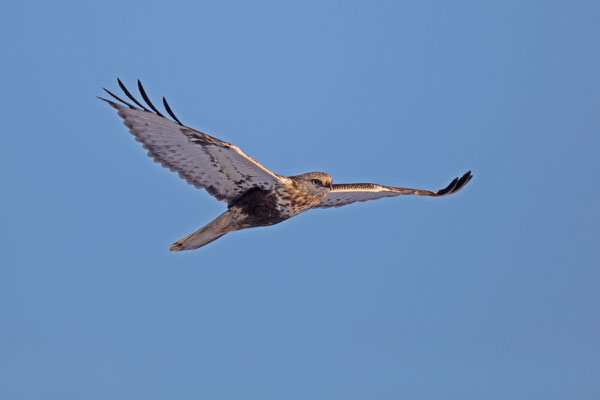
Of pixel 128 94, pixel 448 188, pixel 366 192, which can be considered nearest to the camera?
pixel 128 94

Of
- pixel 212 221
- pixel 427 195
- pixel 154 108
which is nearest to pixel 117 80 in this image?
pixel 154 108

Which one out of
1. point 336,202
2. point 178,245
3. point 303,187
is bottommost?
point 178,245

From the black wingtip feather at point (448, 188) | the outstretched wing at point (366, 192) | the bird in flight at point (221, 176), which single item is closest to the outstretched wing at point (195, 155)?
the bird in flight at point (221, 176)

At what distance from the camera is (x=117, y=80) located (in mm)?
7664

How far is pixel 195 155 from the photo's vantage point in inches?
323

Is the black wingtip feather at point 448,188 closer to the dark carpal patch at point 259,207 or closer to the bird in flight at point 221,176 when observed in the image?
the bird in flight at point 221,176

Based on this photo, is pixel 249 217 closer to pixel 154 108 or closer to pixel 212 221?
pixel 212 221

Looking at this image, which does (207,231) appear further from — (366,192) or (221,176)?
(366,192)

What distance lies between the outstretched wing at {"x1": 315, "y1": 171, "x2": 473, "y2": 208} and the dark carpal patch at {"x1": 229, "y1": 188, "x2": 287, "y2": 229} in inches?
39.5

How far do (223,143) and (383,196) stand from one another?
117 inches

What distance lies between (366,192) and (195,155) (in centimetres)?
250

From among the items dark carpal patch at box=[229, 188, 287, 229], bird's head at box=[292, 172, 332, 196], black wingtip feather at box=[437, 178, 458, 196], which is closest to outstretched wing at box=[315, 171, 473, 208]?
black wingtip feather at box=[437, 178, 458, 196]

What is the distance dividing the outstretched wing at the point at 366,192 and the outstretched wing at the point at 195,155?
1282mm

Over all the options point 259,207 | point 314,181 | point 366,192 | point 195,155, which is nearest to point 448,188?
point 366,192
